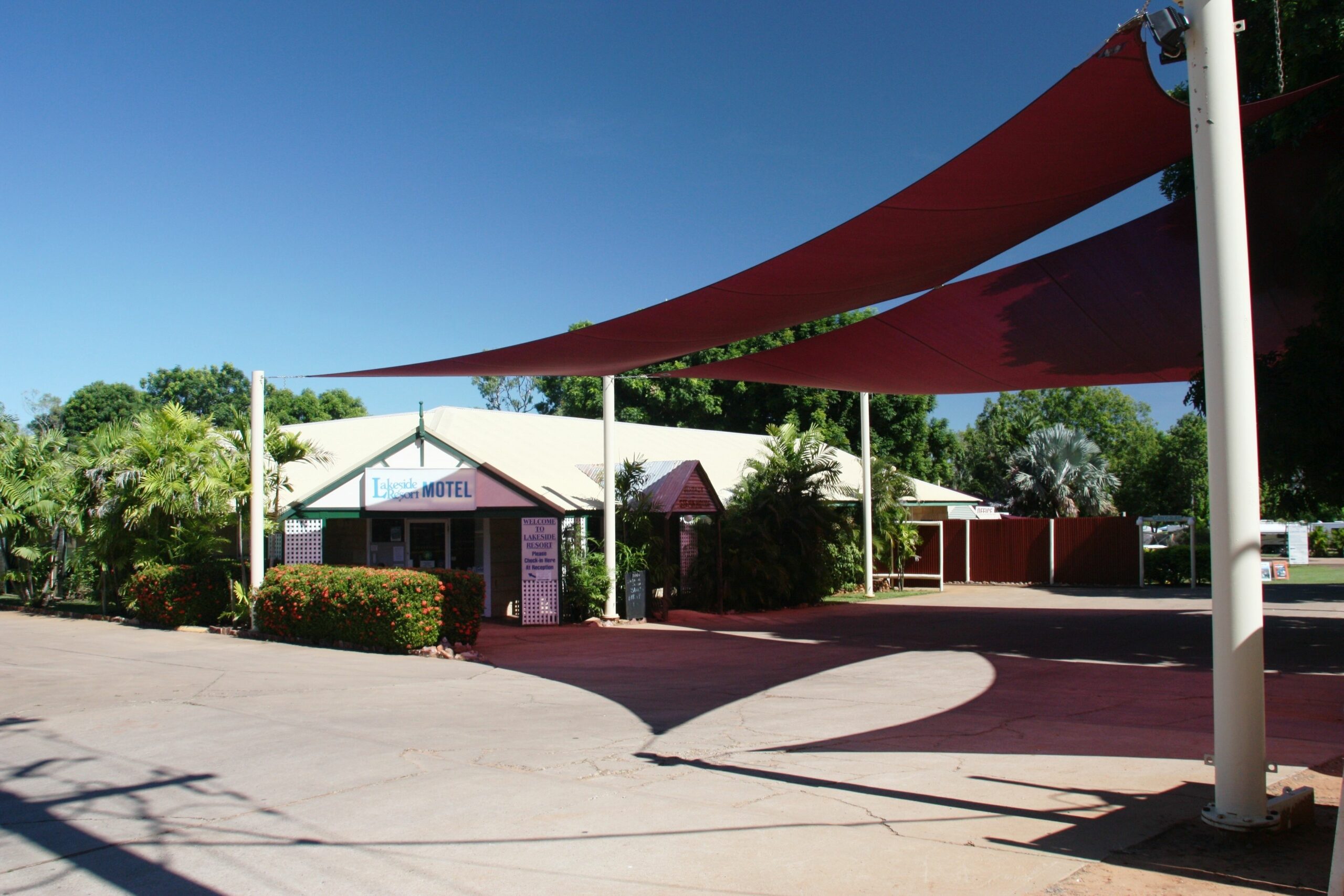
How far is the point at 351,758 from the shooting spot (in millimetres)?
6812

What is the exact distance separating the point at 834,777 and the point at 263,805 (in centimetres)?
339

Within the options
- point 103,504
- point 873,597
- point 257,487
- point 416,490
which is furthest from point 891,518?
point 103,504

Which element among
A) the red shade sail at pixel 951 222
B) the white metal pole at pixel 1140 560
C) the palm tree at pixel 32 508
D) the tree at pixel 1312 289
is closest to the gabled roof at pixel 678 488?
the red shade sail at pixel 951 222

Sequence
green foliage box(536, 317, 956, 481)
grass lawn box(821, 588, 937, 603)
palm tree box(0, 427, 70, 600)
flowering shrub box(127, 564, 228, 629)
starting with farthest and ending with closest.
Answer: green foliage box(536, 317, 956, 481), grass lawn box(821, 588, 937, 603), palm tree box(0, 427, 70, 600), flowering shrub box(127, 564, 228, 629)

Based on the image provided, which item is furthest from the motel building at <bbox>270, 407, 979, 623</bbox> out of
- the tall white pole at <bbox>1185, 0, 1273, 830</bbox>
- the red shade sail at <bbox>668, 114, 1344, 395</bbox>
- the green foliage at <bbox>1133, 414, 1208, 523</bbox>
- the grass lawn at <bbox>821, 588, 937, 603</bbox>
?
the green foliage at <bbox>1133, 414, 1208, 523</bbox>

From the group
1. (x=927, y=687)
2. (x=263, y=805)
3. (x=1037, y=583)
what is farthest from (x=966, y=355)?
(x=1037, y=583)

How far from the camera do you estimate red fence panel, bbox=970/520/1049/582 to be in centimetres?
2666

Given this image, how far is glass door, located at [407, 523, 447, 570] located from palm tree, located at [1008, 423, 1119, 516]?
2396cm

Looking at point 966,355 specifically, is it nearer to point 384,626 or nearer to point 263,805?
point 384,626

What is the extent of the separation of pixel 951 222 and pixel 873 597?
52.7 feet

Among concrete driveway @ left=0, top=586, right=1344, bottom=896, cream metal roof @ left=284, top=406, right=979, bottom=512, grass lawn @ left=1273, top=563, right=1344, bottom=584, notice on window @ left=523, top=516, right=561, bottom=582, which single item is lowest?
grass lawn @ left=1273, top=563, right=1344, bottom=584

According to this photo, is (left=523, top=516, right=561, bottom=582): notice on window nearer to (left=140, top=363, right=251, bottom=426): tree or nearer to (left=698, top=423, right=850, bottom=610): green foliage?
(left=698, top=423, right=850, bottom=610): green foliage

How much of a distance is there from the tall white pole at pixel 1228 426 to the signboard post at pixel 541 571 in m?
12.8

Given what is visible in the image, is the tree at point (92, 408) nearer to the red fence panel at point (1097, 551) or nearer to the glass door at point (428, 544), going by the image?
the glass door at point (428, 544)
